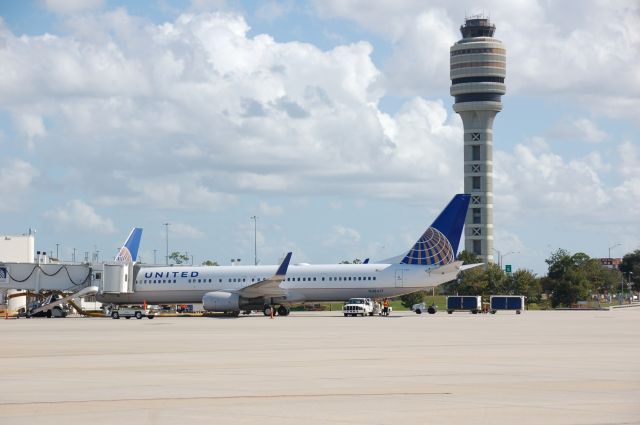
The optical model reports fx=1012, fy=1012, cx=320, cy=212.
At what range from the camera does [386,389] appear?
19.4 metres

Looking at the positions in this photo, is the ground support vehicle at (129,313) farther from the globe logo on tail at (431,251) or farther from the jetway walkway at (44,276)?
the globe logo on tail at (431,251)

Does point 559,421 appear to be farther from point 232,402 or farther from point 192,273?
point 192,273

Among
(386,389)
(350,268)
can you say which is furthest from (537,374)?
(350,268)

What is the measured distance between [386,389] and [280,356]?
9.87 metres

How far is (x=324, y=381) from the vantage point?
2105cm

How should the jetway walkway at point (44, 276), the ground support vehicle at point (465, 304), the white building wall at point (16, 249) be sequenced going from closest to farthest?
the jetway walkway at point (44, 276) < the ground support vehicle at point (465, 304) < the white building wall at point (16, 249)

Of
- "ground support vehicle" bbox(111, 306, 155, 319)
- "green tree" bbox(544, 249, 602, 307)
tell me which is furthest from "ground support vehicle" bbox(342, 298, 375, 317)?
"green tree" bbox(544, 249, 602, 307)

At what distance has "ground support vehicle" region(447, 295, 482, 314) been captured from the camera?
8275 cm

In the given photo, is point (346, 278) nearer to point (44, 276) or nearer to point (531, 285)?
point (44, 276)

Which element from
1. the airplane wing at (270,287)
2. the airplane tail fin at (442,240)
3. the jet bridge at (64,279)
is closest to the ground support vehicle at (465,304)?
the airplane tail fin at (442,240)

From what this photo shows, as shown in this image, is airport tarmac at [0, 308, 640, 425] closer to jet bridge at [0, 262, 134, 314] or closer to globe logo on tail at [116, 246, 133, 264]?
jet bridge at [0, 262, 134, 314]

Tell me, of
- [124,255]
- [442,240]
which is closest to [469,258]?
[124,255]

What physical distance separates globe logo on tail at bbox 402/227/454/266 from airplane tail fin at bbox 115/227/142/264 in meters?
26.1

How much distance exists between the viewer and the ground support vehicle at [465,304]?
271 feet
